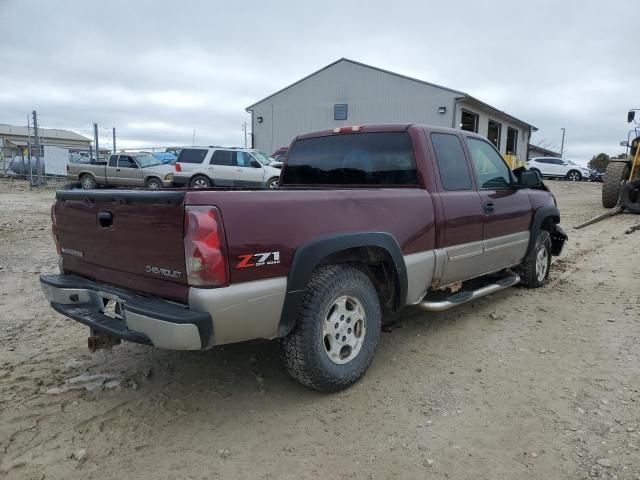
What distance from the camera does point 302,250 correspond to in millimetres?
2932

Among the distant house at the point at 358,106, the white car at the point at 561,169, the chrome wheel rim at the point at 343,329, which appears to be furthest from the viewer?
the white car at the point at 561,169

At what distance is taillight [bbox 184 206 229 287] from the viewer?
8.44ft

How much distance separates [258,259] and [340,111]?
88.4 feet

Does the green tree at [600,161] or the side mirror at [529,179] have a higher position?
the green tree at [600,161]

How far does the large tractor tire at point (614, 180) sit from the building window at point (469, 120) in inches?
513

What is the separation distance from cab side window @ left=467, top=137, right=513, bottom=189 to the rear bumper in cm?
315

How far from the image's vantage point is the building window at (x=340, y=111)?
2845 centimetres

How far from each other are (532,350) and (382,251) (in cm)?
167

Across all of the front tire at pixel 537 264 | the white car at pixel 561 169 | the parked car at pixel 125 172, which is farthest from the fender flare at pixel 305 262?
the white car at pixel 561 169

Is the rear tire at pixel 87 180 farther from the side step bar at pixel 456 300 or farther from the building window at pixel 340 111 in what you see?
the side step bar at pixel 456 300

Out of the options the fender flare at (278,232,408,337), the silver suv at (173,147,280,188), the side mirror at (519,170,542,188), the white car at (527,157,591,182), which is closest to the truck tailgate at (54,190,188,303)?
the fender flare at (278,232,408,337)

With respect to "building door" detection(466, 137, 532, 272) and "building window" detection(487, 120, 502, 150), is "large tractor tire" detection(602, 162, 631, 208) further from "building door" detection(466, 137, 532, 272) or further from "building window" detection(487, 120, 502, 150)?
"building window" detection(487, 120, 502, 150)

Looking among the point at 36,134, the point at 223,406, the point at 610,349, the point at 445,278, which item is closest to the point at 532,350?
the point at 610,349

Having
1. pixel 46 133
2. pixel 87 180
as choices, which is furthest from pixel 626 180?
pixel 46 133
